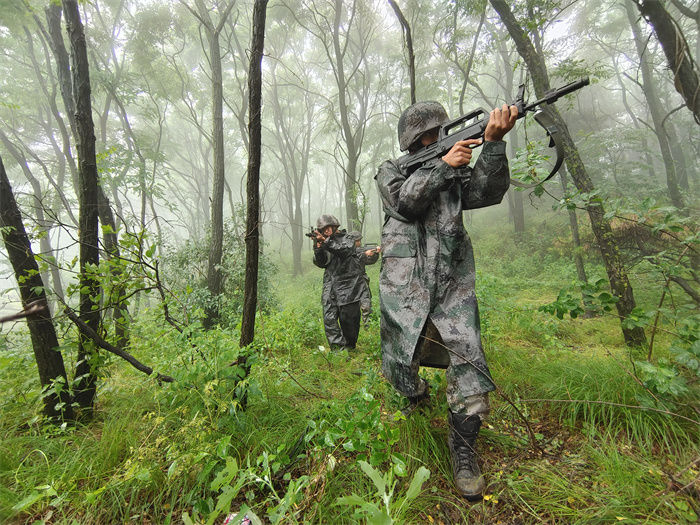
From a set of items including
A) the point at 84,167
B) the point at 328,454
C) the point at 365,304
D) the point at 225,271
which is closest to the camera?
the point at 328,454

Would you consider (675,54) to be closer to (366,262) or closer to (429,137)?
(429,137)

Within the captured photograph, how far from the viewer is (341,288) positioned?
4.42 metres

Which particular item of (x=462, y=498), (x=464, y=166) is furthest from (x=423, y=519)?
(x=464, y=166)

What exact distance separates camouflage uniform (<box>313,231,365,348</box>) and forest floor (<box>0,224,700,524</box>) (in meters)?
1.81

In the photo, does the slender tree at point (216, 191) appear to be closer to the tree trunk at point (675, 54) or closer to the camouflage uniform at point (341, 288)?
the camouflage uniform at point (341, 288)

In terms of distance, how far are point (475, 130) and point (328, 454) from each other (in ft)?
7.26

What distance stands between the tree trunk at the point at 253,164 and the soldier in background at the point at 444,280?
0.95 meters

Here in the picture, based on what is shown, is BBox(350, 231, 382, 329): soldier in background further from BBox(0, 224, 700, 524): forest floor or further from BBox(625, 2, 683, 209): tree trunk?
BBox(625, 2, 683, 209): tree trunk

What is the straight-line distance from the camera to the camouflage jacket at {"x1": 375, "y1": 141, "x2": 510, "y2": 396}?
178cm

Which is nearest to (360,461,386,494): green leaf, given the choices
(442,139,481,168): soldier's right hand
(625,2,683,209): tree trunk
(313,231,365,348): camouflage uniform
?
(442,139,481,168): soldier's right hand

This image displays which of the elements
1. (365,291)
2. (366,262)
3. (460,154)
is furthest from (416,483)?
(366,262)

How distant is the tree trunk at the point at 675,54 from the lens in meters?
2.62

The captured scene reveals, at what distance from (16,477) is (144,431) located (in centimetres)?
56

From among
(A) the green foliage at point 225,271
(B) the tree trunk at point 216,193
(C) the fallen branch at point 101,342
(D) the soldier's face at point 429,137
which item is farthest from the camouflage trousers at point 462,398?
(B) the tree trunk at point 216,193
